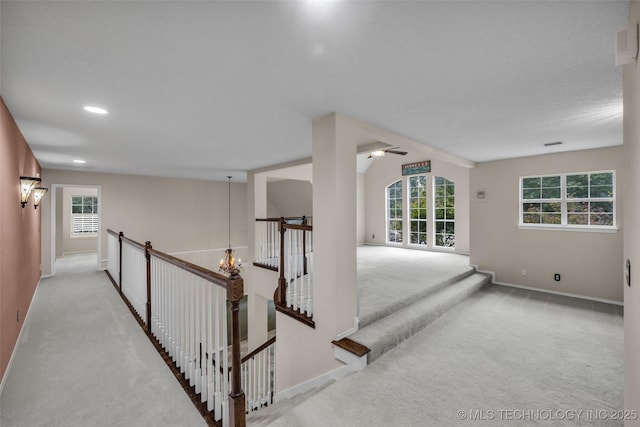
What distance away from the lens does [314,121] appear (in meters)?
2.96

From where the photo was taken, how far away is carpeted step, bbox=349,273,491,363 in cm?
281

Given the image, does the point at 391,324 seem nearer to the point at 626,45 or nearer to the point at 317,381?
the point at 317,381

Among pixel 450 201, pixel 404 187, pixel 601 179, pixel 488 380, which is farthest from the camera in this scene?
pixel 404 187

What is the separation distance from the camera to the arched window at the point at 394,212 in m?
8.73

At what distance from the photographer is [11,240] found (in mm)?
2750

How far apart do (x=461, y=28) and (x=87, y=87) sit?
2.70 metres

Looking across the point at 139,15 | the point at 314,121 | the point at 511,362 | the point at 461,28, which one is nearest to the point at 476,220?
the point at 511,362

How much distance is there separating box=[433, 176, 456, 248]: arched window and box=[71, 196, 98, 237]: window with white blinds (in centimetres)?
1147

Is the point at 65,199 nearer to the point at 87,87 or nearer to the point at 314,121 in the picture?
the point at 87,87

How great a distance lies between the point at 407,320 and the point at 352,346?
93 cm

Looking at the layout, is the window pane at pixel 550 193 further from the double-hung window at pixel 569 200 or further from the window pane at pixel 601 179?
the window pane at pixel 601 179

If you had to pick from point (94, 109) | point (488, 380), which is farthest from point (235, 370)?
point (94, 109)

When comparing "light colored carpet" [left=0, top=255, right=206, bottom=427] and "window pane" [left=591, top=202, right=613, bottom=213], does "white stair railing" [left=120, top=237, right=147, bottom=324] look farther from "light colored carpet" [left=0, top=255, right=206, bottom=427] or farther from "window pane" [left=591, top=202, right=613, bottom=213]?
"window pane" [left=591, top=202, right=613, bottom=213]

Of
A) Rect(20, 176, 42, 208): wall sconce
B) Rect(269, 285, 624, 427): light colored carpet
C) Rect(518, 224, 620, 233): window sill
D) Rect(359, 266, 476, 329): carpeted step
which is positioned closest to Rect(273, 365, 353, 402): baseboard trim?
Rect(269, 285, 624, 427): light colored carpet
